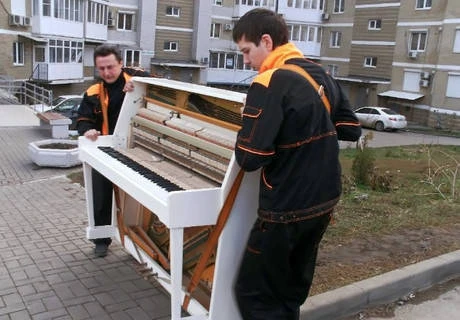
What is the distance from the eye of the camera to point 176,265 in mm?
2990

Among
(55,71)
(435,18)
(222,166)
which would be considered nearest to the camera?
(222,166)

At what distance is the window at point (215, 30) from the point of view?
46944mm

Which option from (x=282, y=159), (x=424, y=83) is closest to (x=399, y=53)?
(x=424, y=83)

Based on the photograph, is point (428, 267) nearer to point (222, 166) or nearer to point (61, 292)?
point (222, 166)

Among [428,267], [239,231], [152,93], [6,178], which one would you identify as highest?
[152,93]

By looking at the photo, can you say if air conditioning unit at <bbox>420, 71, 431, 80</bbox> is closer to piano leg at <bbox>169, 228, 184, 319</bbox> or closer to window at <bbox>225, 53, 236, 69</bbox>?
window at <bbox>225, 53, 236, 69</bbox>

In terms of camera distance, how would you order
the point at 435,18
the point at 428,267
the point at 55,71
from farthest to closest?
the point at 435,18, the point at 55,71, the point at 428,267

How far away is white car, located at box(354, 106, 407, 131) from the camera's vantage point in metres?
32.4

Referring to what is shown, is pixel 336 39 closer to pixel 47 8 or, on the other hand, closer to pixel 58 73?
pixel 58 73

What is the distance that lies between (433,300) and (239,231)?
85.5 inches

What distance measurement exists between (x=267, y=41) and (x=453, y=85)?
3569cm

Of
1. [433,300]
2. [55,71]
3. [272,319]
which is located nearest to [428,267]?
[433,300]

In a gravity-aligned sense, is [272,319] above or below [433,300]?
above

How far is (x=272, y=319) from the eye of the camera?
2.85m
